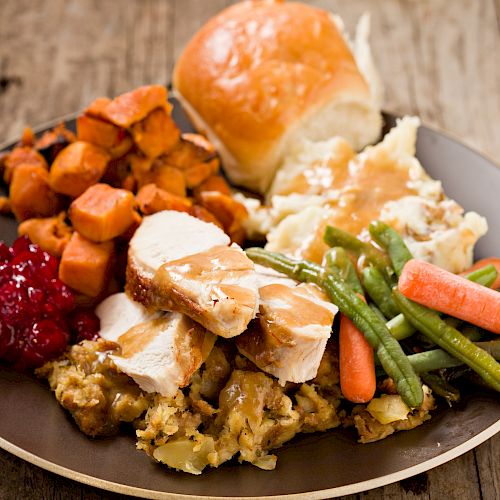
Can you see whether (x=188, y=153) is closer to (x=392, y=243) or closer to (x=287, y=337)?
(x=392, y=243)

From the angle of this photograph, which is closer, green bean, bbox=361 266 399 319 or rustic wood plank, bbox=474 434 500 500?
rustic wood plank, bbox=474 434 500 500

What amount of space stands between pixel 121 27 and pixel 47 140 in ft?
9.38

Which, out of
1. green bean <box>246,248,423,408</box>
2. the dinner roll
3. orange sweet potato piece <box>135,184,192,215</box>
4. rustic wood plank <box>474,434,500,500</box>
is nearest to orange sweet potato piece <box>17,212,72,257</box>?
orange sweet potato piece <box>135,184,192,215</box>

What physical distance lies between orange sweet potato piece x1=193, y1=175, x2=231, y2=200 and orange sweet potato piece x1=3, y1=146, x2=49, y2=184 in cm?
83

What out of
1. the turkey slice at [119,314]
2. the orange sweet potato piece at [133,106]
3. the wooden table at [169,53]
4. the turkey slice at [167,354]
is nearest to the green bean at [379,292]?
the turkey slice at [167,354]

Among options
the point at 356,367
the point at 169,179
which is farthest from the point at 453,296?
the point at 169,179

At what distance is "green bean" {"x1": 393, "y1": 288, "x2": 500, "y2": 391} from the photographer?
3273 millimetres

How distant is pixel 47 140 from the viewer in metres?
4.29

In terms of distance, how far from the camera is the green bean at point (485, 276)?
3.61m

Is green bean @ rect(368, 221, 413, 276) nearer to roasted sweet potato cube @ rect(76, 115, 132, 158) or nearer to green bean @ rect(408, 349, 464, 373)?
green bean @ rect(408, 349, 464, 373)

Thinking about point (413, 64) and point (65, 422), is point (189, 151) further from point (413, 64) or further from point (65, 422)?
point (413, 64)

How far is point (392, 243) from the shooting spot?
3.77 meters

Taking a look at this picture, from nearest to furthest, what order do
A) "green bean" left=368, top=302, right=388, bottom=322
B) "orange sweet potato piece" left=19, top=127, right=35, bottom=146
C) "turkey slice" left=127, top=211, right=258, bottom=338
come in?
"turkey slice" left=127, top=211, right=258, bottom=338 → "green bean" left=368, top=302, right=388, bottom=322 → "orange sweet potato piece" left=19, top=127, right=35, bottom=146

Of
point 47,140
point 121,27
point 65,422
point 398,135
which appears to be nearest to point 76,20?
point 121,27
